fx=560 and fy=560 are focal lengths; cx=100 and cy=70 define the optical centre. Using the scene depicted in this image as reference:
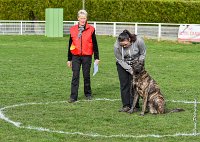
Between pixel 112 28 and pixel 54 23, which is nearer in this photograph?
pixel 112 28

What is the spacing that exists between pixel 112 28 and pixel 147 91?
3004cm

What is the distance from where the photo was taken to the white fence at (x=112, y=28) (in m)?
38.0

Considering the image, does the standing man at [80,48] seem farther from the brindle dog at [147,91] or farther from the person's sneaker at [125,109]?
the brindle dog at [147,91]

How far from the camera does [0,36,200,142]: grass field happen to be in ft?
31.0

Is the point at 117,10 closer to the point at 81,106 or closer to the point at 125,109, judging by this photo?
the point at 81,106

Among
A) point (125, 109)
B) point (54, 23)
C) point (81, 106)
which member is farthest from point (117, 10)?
point (125, 109)

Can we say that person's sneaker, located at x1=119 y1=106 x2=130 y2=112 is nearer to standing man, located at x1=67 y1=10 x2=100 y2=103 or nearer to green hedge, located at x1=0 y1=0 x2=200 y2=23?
standing man, located at x1=67 y1=10 x2=100 y2=103

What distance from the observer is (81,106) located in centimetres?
1238

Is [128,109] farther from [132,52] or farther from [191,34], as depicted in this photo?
[191,34]

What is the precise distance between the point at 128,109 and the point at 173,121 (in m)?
1.36

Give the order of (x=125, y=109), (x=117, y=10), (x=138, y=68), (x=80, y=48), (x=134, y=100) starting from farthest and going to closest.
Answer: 1. (x=117, y=10)
2. (x=80, y=48)
3. (x=125, y=109)
4. (x=134, y=100)
5. (x=138, y=68)

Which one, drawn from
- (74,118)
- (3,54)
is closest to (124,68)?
(74,118)

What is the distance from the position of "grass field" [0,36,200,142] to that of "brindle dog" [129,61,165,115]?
0.23 meters

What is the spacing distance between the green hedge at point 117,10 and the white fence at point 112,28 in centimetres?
403
